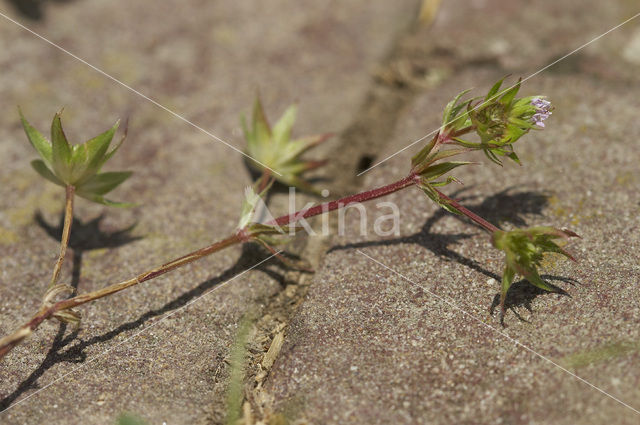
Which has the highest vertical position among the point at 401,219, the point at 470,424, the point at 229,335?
the point at 401,219

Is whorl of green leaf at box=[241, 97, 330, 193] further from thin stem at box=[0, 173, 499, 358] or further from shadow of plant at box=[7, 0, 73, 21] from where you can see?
shadow of plant at box=[7, 0, 73, 21]

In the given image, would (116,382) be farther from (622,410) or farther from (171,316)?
(622,410)

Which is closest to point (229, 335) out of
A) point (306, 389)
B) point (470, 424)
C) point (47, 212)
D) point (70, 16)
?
point (306, 389)

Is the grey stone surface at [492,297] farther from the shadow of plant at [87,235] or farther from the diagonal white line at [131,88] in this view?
the shadow of plant at [87,235]

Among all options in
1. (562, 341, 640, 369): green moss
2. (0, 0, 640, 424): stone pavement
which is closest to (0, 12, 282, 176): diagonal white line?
(0, 0, 640, 424): stone pavement

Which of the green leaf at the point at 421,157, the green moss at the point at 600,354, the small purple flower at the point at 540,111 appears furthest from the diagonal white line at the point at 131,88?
the green moss at the point at 600,354

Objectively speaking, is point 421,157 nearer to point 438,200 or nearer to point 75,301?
point 438,200

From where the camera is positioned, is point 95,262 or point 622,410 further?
point 95,262
